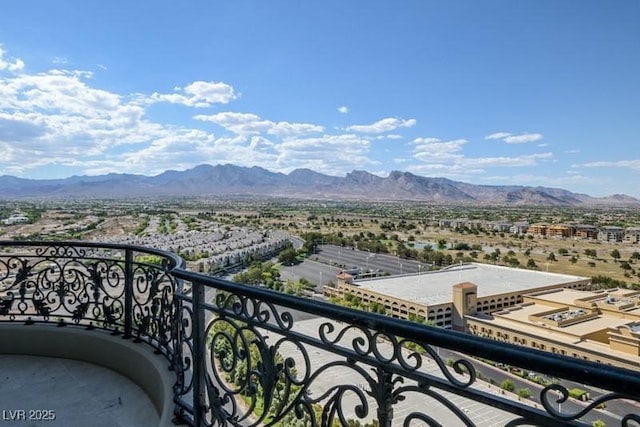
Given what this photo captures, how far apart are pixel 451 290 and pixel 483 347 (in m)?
28.1

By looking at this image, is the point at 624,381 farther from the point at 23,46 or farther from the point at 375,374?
the point at 23,46

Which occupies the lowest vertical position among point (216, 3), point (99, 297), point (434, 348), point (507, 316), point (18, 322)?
point (507, 316)

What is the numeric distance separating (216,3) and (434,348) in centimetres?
788

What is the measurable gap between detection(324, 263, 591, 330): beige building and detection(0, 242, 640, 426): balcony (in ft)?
51.6

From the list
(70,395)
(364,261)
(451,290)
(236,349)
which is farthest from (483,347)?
(364,261)

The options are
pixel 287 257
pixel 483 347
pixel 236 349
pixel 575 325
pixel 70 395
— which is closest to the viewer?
pixel 483 347

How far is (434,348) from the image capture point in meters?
1.08

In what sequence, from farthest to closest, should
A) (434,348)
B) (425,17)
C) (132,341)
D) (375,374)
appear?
(425,17)
(132,341)
(375,374)
(434,348)

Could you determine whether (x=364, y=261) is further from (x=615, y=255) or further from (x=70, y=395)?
(x=70, y=395)

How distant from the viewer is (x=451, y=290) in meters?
27.2

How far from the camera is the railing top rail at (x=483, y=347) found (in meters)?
0.79

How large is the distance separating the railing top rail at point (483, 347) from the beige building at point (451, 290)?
673 inches

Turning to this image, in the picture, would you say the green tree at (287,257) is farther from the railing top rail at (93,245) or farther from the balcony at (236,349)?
the railing top rail at (93,245)

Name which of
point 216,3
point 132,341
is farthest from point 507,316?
point 132,341
